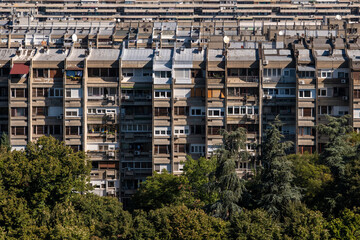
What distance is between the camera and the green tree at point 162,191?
88.4m

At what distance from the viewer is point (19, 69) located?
9850 centimetres

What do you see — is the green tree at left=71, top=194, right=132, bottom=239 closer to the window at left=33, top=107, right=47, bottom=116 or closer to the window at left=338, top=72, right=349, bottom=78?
the window at left=33, top=107, right=47, bottom=116

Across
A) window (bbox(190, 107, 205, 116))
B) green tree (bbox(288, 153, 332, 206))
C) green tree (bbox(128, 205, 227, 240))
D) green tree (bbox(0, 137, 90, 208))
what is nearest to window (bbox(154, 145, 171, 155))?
window (bbox(190, 107, 205, 116))

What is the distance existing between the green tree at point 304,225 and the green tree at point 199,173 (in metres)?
15.7

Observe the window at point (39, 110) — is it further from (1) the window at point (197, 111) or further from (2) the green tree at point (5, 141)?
(1) the window at point (197, 111)

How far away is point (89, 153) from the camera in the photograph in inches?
3893

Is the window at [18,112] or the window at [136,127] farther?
the window at [136,127]

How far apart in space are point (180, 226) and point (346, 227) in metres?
15.7

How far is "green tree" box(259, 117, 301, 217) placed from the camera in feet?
250

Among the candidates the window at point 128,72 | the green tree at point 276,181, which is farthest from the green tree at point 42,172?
the green tree at point 276,181

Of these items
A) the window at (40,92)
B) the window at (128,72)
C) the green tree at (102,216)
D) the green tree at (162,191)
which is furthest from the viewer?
the window at (128,72)

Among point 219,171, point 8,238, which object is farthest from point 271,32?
point 8,238

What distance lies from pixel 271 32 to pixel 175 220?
306ft

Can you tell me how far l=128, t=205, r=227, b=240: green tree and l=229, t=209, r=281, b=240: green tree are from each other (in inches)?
50.0
